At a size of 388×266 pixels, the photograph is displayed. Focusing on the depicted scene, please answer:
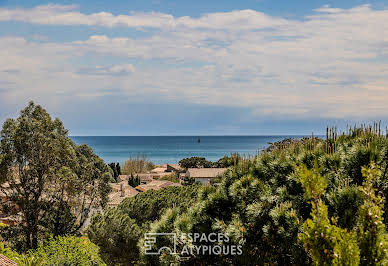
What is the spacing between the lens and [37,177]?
833 inches

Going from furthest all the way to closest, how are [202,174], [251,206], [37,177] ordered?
[202,174]
[37,177]
[251,206]

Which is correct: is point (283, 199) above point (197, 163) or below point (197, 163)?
above

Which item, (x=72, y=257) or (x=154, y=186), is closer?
(x=72, y=257)

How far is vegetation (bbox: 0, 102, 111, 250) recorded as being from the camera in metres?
20.3

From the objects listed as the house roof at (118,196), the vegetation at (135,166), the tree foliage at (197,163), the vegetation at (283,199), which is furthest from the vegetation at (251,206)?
the vegetation at (135,166)

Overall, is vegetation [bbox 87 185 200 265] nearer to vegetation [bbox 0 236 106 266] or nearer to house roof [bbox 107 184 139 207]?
vegetation [bbox 0 236 106 266]

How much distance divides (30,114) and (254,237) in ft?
54.8

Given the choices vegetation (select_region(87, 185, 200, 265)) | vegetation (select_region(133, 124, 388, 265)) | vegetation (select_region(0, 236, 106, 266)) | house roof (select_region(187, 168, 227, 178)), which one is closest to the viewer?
vegetation (select_region(133, 124, 388, 265))

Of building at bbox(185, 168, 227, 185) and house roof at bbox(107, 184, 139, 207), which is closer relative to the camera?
house roof at bbox(107, 184, 139, 207)

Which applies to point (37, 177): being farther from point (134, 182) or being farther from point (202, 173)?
point (202, 173)

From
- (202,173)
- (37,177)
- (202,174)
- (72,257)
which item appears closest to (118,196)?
(202,174)

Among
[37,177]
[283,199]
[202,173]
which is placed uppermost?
[283,199]

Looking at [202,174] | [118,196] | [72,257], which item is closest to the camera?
[72,257]

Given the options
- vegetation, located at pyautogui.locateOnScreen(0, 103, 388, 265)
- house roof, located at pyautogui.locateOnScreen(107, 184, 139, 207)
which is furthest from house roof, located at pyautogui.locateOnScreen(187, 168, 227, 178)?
vegetation, located at pyautogui.locateOnScreen(0, 103, 388, 265)
